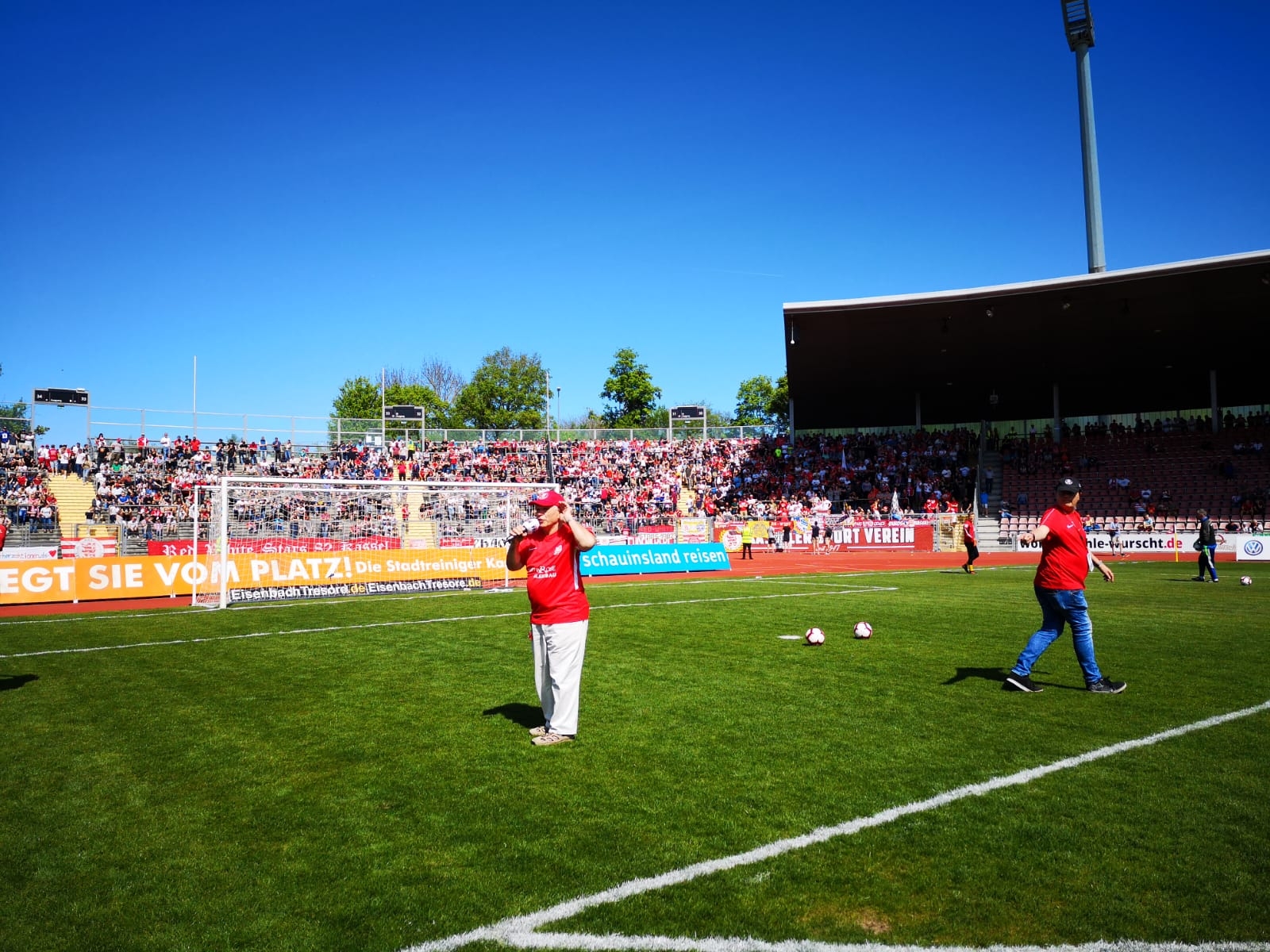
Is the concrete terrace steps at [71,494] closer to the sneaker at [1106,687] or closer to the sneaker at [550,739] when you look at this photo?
the sneaker at [550,739]

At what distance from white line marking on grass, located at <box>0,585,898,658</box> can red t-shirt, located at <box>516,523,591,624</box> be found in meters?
8.03

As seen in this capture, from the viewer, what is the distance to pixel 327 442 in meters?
42.3

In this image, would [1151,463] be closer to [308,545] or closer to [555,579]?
[308,545]

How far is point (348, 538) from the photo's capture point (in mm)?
21344

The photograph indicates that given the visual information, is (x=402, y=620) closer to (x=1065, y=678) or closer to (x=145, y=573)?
(x=145, y=573)

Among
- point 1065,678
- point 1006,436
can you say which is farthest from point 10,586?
point 1006,436

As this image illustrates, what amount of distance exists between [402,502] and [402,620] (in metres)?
7.59

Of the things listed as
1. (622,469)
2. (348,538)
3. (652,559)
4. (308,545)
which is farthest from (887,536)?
(308,545)

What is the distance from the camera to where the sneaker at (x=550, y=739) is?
695 centimetres

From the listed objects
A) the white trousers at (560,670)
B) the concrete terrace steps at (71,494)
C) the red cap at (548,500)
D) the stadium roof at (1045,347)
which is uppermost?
the stadium roof at (1045,347)

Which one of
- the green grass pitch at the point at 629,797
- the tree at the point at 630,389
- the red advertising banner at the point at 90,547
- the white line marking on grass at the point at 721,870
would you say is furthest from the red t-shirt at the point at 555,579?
the tree at the point at 630,389

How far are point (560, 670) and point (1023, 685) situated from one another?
15.9ft

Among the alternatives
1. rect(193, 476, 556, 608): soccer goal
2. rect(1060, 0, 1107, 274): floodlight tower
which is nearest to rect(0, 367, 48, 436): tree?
rect(193, 476, 556, 608): soccer goal

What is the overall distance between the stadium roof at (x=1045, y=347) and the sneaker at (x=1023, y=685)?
28056 mm
